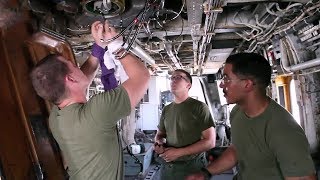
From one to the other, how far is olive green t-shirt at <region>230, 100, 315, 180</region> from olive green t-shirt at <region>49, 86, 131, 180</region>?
0.85 meters

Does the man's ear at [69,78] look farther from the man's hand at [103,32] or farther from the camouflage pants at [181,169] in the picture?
the camouflage pants at [181,169]

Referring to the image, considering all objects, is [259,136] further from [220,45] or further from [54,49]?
[220,45]

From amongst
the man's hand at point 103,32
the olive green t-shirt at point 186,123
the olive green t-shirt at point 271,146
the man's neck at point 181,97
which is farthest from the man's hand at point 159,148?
the man's hand at point 103,32

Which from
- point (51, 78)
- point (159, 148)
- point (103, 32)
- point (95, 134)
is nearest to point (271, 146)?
point (95, 134)

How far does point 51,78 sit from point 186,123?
1837 millimetres

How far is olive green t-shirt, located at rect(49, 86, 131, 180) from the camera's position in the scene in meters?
1.30

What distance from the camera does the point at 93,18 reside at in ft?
7.80

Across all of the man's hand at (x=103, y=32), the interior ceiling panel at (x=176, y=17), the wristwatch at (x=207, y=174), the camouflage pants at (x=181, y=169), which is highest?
the interior ceiling panel at (x=176, y=17)

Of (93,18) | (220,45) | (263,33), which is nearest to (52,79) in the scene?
(93,18)

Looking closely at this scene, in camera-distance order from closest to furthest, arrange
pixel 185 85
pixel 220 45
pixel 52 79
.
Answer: pixel 52 79 → pixel 185 85 → pixel 220 45

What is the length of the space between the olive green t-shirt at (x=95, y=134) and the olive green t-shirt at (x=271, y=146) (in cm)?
85

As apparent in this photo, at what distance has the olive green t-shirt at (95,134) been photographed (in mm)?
1302

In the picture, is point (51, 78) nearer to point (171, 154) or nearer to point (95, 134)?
point (95, 134)

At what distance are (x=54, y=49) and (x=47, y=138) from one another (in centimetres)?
61
